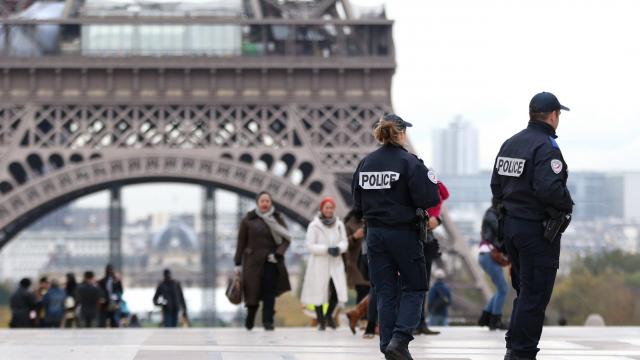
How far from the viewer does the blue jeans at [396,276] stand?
12.5 metres

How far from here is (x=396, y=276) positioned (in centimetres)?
1276

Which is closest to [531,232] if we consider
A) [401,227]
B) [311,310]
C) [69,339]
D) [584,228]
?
[401,227]

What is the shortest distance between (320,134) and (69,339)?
26.3 meters

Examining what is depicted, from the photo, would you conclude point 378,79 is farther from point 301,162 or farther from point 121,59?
point 121,59

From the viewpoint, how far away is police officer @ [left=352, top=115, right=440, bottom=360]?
12.5 meters

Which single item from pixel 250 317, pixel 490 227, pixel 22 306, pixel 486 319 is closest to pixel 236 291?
pixel 250 317

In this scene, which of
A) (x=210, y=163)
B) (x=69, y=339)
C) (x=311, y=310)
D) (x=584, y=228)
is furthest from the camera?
(x=584, y=228)

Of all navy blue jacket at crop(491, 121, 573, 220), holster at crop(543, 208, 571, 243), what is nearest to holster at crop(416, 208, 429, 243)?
navy blue jacket at crop(491, 121, 573, 220)

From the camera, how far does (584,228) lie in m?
118

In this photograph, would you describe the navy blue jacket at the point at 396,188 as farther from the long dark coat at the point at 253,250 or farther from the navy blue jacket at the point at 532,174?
the long dark coat at the point at 253,250

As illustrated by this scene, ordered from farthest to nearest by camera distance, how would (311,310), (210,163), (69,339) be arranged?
1. (210,163)
2. (311,310)
3. (69,339)

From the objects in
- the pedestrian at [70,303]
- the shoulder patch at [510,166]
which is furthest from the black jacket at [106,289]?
the shoulder patch at [510,166]

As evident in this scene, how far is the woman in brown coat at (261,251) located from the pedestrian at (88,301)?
19.7 ft

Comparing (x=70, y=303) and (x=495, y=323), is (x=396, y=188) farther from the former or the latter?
(x=70, y=303)
